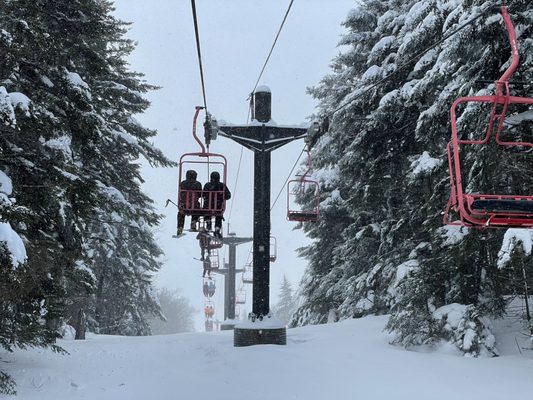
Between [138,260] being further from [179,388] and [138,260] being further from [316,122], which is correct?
[179,388]

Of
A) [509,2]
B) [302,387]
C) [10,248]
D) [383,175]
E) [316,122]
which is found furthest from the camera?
[383,175]

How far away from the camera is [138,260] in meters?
23.7

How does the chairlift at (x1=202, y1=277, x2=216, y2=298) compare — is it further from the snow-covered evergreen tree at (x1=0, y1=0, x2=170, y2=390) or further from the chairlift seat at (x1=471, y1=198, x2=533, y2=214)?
the chairlift seat at (x1=471, y1=198, x2=533, y2=214)

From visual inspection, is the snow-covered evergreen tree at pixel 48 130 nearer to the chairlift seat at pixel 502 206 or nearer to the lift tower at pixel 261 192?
the lift tower at pixel 261 192

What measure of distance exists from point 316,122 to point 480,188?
4298mm

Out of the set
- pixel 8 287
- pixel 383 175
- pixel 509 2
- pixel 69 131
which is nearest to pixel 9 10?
pixel 69 131

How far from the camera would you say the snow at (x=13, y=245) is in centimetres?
487

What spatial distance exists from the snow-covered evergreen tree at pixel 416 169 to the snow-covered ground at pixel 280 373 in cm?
87

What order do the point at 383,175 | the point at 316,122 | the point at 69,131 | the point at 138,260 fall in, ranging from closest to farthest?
the point at 69,131 → the point at 316,122 → the point at 383,175 → the point at 138,260

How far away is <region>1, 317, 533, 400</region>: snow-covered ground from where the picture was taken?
6137 millimetres

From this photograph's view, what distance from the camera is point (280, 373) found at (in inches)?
282

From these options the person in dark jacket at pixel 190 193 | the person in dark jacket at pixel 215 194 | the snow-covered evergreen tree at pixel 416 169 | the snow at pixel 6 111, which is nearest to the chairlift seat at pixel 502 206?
the snow-covered evergreen tree at pixel 416 169

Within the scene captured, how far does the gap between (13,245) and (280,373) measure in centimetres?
419

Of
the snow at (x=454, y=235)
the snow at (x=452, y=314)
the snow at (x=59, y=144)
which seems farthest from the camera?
the snow at (x=59, y=144)
